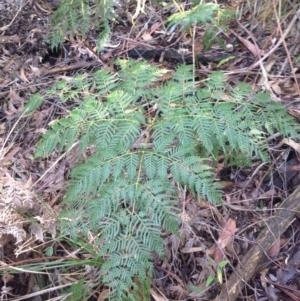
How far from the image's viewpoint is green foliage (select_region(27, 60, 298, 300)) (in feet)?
5.76

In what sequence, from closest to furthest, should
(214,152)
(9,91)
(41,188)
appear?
(214,152) < (41,188) < (9,91)

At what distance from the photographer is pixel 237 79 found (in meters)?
2.61

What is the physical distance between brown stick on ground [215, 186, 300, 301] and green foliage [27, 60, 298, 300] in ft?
1.17

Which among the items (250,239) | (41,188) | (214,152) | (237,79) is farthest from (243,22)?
(41,188)

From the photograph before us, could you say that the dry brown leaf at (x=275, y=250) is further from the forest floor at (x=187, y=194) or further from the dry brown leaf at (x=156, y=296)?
the dry brown leaf at (x=156, y=296)

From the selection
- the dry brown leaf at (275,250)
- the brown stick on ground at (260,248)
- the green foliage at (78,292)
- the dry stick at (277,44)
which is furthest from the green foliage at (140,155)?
the dry stick at (277,44)

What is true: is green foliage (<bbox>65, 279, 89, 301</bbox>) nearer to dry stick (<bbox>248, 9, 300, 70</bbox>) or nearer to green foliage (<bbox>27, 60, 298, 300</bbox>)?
green foliage (<bbox>27, 60, 298, 300</bbox>)

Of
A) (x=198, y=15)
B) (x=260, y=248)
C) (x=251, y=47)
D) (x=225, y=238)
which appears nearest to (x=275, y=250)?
(x=260, y=248)

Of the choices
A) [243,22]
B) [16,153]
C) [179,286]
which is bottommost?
[179,286]

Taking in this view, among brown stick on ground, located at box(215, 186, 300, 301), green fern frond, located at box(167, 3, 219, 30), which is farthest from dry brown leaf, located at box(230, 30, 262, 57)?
brown stick on ground, located at box(215, 186, 300, 301)

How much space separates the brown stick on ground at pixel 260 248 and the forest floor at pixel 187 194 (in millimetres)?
20

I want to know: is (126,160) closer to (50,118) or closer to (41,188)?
(41,188)

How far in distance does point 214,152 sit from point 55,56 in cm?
182

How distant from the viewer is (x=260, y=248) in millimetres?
2008
